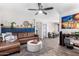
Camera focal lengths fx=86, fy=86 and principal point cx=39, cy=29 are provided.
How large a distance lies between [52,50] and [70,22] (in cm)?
64

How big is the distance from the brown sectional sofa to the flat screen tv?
603 mm

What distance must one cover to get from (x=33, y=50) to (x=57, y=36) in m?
0.55

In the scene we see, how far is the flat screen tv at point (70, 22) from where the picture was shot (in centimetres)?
158

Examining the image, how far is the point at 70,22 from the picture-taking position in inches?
64.3

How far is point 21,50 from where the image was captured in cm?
162

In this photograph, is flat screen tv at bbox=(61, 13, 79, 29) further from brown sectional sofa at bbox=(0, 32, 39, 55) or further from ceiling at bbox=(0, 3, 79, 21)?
brown sectional sofa at bbox=(0, 32, 39, 55)

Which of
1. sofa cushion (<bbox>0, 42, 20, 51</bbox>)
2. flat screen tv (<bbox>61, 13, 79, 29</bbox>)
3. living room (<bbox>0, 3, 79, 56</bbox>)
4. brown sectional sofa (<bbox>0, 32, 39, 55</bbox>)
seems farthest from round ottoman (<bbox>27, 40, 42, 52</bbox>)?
flat screen tv (<bbox>61, 13, 79, 29</bbox>)

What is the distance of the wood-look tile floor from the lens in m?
1.63

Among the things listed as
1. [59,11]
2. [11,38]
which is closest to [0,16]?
[11,38]

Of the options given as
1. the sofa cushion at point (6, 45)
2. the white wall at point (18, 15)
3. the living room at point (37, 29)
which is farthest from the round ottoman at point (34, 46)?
the white wall at point (18, 15)

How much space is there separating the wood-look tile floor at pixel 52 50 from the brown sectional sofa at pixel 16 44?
0.10m

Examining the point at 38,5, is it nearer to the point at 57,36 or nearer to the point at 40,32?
the point at 40,32

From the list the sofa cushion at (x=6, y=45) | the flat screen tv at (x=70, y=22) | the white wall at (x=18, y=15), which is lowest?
the sofa cushion at (x=6, y=45)

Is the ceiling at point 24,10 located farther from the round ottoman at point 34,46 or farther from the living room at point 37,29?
the round ottoman at point 34,46
